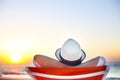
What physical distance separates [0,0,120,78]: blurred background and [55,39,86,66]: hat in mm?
1362

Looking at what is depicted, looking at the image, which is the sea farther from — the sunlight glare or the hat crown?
the hat crown

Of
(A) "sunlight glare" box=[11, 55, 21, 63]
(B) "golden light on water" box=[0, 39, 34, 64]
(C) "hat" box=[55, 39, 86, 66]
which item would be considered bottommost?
(C) "hat" box=[55, 39, 86, 66]

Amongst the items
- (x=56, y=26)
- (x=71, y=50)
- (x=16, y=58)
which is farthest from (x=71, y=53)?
(x=16, y=58)

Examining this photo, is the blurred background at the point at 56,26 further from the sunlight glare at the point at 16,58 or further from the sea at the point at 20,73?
the sea at the point at 20,73

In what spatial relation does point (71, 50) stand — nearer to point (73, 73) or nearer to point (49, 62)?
point (49, 62)

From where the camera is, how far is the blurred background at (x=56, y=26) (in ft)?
9.60

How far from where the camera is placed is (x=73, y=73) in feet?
4.10

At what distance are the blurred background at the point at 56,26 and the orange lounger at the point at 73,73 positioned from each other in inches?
66.1

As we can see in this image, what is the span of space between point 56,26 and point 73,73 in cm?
177

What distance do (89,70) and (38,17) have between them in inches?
73.8

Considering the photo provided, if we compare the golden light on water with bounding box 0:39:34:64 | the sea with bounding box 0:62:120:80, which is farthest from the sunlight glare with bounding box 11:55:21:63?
the sea with bounding box 0:62:120:80

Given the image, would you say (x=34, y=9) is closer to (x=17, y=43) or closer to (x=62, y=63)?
(x=17, y=43)

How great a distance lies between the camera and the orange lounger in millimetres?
1250

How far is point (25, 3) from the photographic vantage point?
9.57ft
